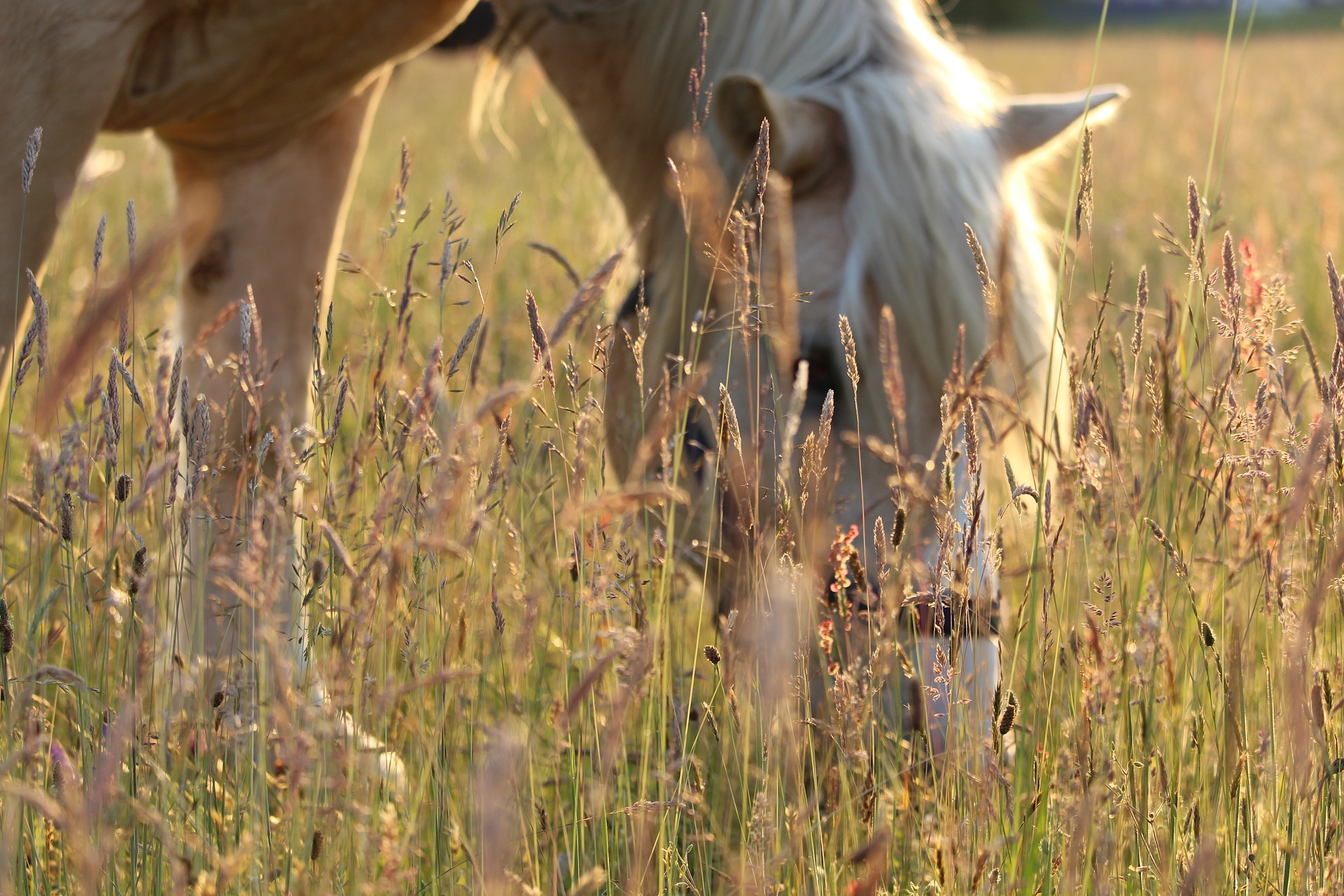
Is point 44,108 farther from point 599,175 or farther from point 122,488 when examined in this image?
point 599,175

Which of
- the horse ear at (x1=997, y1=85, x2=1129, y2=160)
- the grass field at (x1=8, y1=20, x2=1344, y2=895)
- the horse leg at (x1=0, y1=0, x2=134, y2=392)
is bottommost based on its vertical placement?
the grass field at (x1=8, y1=20, x2=1344, y2=895)

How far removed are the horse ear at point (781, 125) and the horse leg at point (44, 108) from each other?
2.96ft

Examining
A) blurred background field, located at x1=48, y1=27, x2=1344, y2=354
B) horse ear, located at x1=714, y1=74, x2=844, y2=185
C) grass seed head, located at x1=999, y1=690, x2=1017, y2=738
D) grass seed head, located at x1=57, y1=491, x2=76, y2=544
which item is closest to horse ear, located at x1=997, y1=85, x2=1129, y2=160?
blurred background field, located at x1=48, y1=27, x2=1344, y2=354

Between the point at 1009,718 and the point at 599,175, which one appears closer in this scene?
the point at 1009,718

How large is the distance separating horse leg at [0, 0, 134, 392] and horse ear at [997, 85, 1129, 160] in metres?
1.42

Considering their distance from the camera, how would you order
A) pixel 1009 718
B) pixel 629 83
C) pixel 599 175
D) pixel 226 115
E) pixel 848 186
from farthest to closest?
pixel 599 175
pixel 629 83
pixel 226 115
pixel 848 186
pixel 1009 718

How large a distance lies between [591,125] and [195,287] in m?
0.90

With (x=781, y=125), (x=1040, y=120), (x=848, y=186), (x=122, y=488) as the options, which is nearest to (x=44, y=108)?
(x=122, y=488)

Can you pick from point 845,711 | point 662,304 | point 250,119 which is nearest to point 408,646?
point 845,711

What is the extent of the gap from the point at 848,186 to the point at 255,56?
0.99 m

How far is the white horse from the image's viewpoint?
1.65m

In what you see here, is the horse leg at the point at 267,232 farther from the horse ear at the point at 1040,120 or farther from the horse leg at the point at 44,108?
the horse ear at the point at 1040,120

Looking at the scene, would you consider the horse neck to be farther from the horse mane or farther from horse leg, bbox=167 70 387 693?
horse leg, bbox=167 70 387 693

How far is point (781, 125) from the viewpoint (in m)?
1.72
